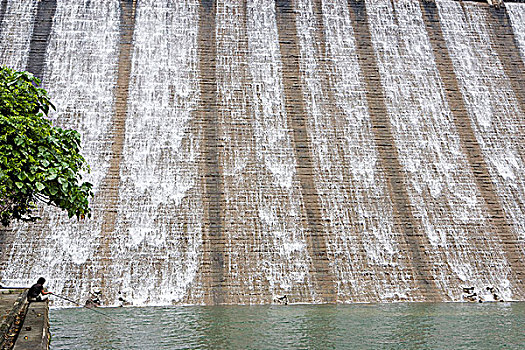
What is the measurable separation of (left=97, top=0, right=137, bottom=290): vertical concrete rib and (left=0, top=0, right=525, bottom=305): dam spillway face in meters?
0.05

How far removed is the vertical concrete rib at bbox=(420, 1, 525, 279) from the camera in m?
14.4

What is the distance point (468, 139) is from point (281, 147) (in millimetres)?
6501

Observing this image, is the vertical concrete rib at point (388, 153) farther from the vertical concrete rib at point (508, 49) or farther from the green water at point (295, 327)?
the vertical concrete rib at point (508, 49)

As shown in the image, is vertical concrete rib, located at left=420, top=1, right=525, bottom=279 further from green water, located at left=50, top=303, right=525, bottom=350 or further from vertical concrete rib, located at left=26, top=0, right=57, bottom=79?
vertical concrete rib, located at left=26, top=0, right=57, bottom=79

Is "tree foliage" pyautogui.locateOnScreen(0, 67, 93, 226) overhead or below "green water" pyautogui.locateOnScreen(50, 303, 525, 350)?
overhead

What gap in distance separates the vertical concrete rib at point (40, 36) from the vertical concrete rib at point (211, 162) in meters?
5.27

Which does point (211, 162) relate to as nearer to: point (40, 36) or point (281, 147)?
point (281, 147)

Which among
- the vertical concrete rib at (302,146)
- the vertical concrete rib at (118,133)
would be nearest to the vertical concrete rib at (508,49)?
the vertical concrete rib at (302,146)

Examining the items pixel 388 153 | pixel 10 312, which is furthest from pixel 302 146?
pixel 10 312

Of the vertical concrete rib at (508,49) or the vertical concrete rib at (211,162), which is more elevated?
the vertical concrete rib at (508,49)

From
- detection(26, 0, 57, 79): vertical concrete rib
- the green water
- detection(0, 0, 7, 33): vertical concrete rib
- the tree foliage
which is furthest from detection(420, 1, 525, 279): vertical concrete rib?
detection(0, 0, 7, 33): vertical concrete rib

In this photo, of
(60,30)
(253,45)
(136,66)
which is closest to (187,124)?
(136,66)

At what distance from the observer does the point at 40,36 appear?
17.0m

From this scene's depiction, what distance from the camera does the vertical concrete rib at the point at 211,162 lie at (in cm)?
1265
